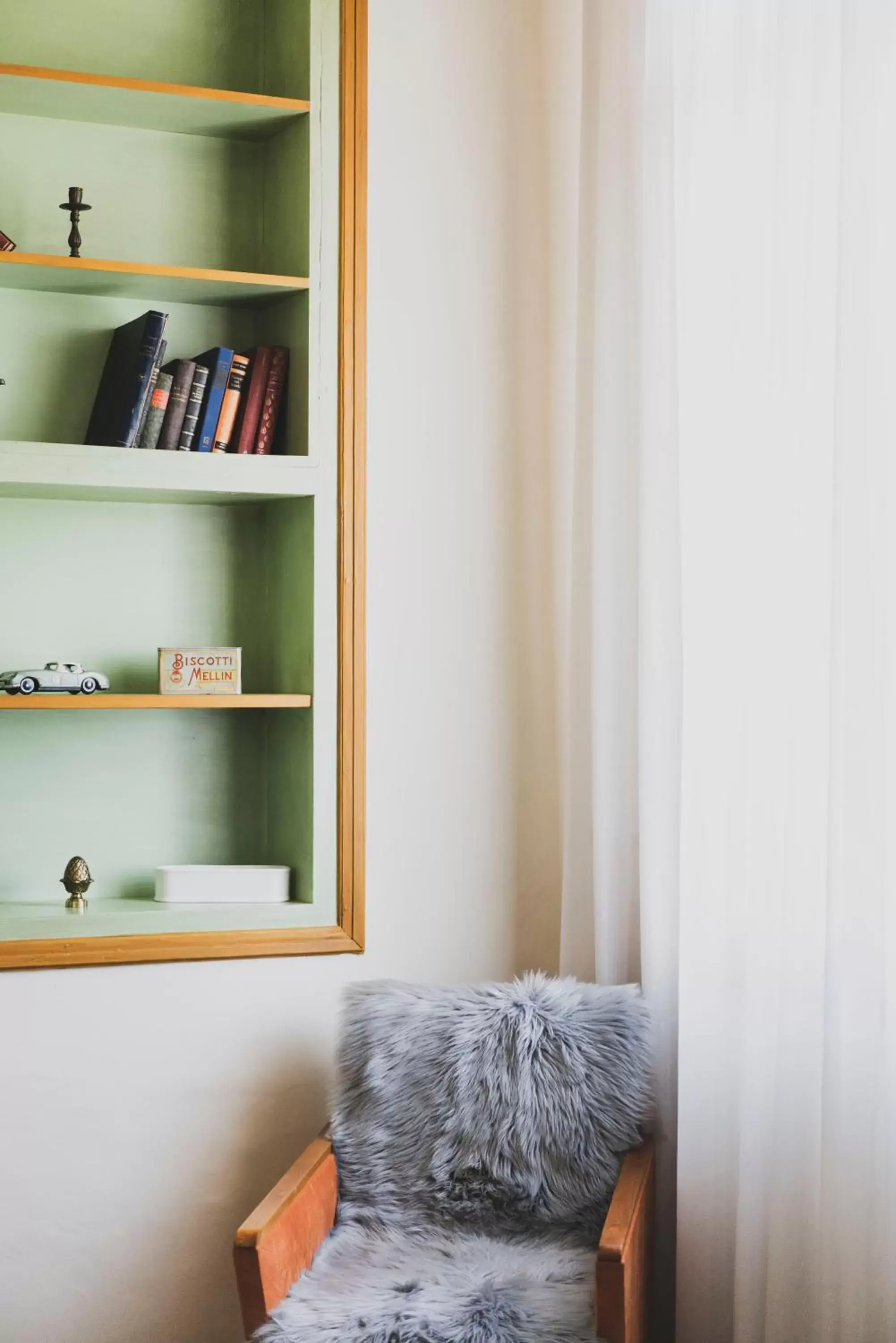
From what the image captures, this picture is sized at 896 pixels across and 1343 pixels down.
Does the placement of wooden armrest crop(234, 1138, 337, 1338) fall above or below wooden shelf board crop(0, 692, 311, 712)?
below

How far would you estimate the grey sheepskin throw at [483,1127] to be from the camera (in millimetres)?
1932

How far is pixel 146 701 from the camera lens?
2.20 meters

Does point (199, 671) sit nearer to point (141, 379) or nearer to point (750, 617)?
point (141, 379)

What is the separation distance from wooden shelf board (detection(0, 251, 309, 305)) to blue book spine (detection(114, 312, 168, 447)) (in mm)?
86

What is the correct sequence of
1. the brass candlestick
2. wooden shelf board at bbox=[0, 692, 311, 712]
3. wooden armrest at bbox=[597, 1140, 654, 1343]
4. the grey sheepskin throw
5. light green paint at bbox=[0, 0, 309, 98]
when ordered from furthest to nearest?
1. light green paint at bbox=[0, 0, 309, 98]
2. the brass candlestick
3. wooden shelf board at bbox=[0, 692, 311, 712]
4. the grey sheepskin throw
5. wooden armrest at bbox=[597, 1140, 654, 1343]

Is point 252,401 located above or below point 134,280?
below

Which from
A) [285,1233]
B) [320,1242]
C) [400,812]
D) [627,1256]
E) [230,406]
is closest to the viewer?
[627,1256]

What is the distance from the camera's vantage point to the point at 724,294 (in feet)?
6.30

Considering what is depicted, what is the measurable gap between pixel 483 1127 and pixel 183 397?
4.37ft

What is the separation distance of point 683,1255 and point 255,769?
1.16 m

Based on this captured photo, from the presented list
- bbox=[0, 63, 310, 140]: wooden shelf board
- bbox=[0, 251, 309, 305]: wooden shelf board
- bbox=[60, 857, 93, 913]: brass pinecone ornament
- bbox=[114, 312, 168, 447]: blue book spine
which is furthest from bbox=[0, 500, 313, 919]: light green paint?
bbox=[0, 63, 310, 140]: wooden shelf board

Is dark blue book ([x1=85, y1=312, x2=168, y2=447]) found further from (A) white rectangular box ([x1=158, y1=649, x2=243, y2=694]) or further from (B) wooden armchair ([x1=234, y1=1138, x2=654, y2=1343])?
(B) wooden armchair ([x1=234, y1=1138, x2=654, y2=1343])

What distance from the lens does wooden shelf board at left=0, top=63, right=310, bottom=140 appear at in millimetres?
2166

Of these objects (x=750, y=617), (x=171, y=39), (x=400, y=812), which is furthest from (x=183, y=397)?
(x=750, y=617)
